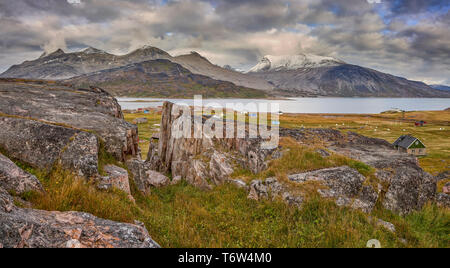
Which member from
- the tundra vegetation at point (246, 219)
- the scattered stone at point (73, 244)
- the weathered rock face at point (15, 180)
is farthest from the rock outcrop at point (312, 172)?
the weathered rock face at point (15, 180)

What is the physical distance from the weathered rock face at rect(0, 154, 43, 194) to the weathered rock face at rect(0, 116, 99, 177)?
1.41 m

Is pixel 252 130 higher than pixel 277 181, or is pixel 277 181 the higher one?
pixel 252 130

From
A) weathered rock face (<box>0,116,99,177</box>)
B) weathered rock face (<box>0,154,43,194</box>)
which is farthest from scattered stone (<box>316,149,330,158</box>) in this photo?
weathered rock face (<box>0,154,43,194</box>)

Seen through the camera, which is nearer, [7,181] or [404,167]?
[7,181]

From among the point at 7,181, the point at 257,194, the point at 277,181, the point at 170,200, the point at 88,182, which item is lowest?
the point at 170,200

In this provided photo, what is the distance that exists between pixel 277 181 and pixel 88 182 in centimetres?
783

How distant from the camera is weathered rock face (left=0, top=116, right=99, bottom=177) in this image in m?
7.71

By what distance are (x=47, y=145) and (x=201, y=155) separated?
10282mm

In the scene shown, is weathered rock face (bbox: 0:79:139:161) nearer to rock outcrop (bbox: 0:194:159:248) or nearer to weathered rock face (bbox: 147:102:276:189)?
rock outcrop (bbox: 0:194:159:248)

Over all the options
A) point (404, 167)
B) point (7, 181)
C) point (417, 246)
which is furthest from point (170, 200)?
point (404, 167)

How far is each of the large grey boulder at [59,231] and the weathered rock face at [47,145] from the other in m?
2.98

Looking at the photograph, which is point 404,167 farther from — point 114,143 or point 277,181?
point 114,143
